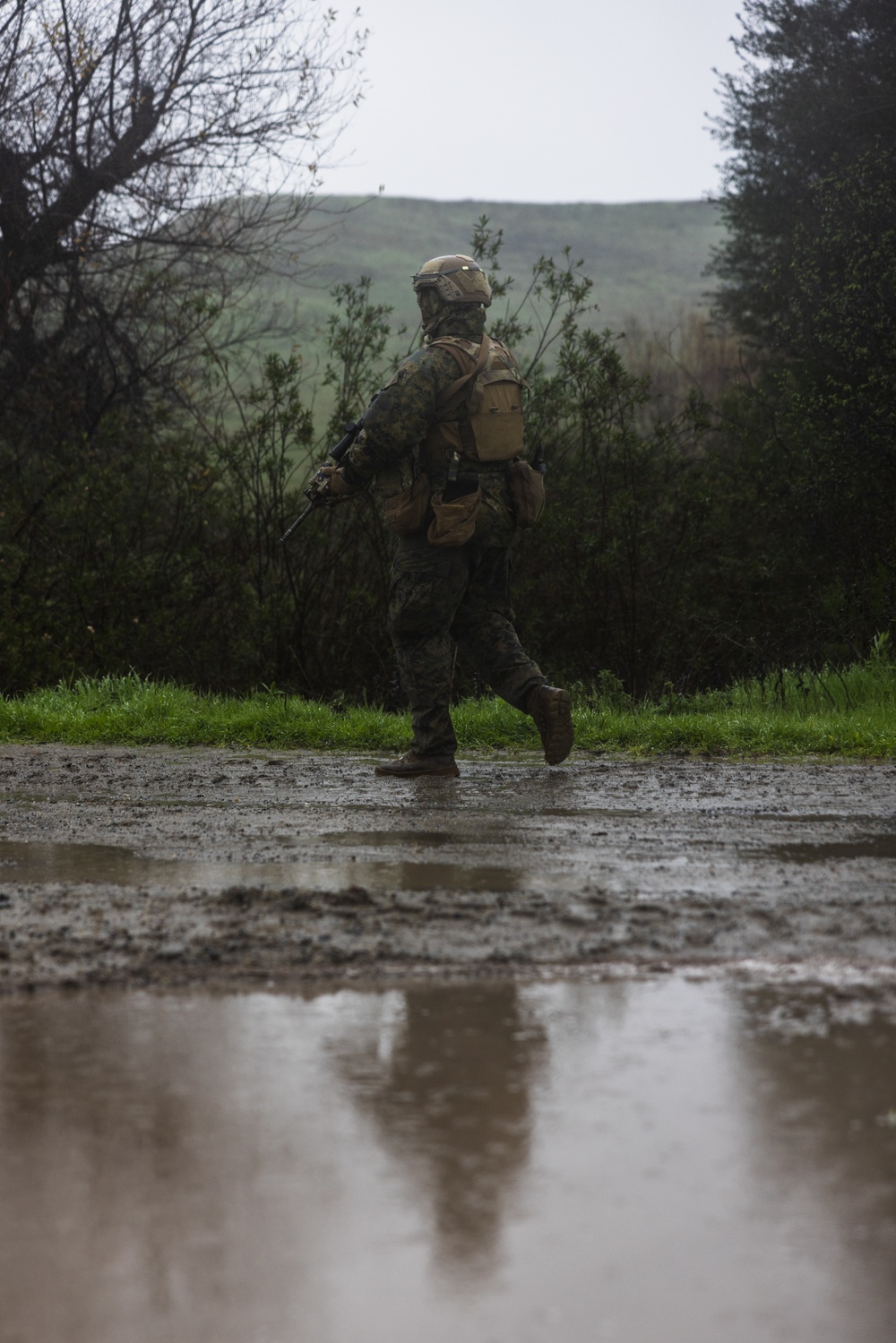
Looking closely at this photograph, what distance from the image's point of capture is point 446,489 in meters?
6.45

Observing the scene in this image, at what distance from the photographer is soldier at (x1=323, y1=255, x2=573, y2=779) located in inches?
250

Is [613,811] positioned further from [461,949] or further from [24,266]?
[24,266]

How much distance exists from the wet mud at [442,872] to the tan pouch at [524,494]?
117 cm

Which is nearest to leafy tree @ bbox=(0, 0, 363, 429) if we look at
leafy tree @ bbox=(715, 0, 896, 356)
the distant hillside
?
leafy tree @ bbox=(715, 0, 896, 356)

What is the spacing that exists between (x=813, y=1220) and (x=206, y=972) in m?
1.52

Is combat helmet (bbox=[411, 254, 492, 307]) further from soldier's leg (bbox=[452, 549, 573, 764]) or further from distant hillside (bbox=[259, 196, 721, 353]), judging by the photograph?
distant hillside (bbox=[259, 196, 721, 353])

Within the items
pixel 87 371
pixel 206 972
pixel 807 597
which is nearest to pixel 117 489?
pixel 87 371

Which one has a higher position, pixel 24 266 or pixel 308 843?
pixel 24 266

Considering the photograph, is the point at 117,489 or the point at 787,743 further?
the point at 117,489

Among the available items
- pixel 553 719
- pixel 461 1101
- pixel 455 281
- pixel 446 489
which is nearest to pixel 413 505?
pixel 446 489

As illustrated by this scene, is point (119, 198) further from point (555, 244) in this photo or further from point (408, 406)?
point (555, 244)

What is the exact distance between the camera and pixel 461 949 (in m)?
3.09

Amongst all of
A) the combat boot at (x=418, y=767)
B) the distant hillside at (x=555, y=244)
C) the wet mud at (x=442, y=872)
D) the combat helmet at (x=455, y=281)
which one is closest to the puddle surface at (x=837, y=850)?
the wet mud at (x=442, y=872)

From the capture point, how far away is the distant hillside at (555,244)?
7369 cm
